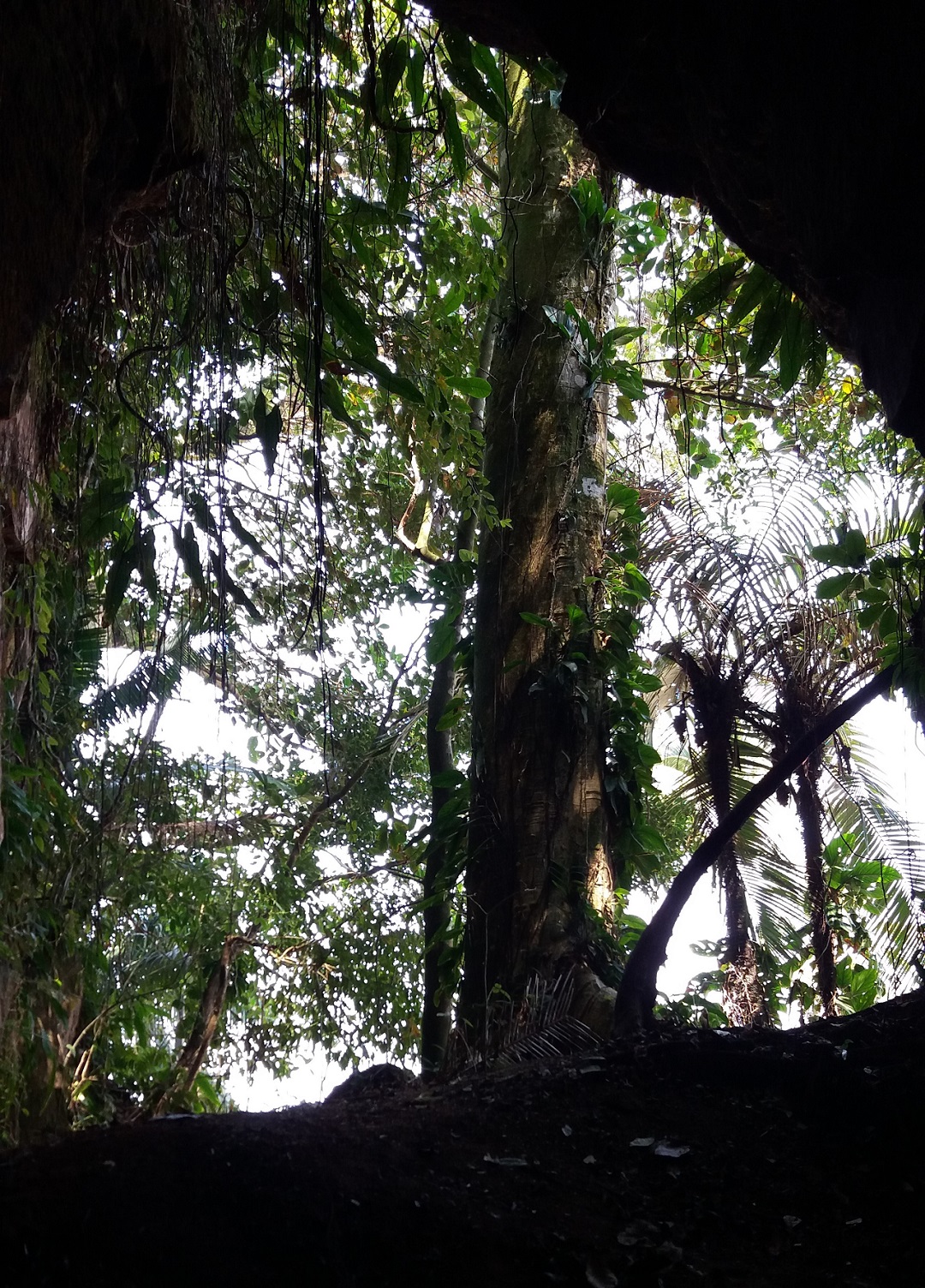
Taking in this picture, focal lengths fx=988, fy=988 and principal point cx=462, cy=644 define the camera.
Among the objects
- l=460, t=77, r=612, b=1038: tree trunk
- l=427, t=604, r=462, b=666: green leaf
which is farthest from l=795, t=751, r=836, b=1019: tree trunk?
l=427, t=604, r=462, b=666: green leaf

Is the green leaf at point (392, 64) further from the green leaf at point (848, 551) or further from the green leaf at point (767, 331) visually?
the green leaf at point (848, 551)

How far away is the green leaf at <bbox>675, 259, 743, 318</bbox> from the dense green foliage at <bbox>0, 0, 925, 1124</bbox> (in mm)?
19

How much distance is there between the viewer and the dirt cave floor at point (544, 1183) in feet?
4.78

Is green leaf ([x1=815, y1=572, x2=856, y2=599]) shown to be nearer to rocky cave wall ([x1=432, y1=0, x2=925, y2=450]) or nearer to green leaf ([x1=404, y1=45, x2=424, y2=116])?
rocky cave wall ([x1=432, y1=0, x2=925, y2=450])

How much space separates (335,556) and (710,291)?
6.83ft

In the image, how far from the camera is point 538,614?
4156 millimetres

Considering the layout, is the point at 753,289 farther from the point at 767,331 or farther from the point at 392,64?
the point at 392,64

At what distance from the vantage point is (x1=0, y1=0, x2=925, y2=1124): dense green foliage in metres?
2.48

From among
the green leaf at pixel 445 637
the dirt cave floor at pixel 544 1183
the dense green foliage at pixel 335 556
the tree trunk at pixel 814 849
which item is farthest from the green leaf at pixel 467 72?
the tree trunk at pixel 814 849

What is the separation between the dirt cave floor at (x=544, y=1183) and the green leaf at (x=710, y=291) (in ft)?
6.58

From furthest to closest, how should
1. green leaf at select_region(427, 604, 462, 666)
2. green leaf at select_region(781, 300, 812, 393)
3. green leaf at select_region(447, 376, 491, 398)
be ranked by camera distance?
green leaf at select_region(427, 604, 462, 666), green leaf at select_region(447, 376, 491, 398), green leaf at select_region(781, 300, 812, 393)

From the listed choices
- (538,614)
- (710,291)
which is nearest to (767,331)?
(710,291)

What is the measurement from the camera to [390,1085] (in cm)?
248

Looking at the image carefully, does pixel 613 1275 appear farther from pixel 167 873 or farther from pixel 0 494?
pixel 167 873
